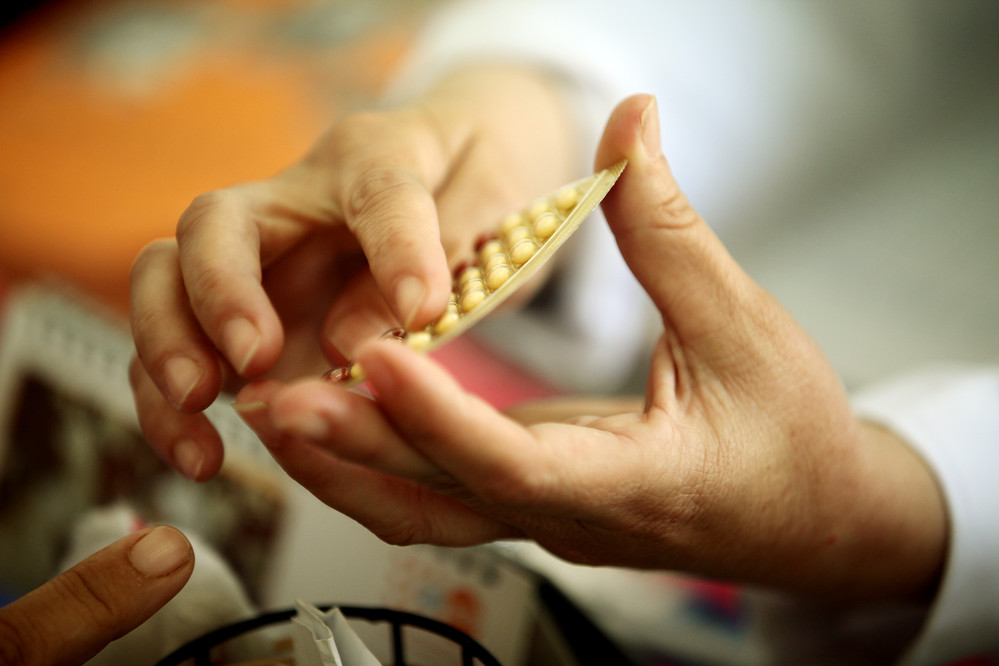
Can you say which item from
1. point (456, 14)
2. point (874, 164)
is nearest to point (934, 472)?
point (874, 164)

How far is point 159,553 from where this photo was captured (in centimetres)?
22

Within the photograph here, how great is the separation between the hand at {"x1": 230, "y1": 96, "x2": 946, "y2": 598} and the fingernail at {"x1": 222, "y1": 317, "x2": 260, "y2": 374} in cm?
2

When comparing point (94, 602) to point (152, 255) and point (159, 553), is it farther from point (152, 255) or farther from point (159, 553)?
point (152, 255)

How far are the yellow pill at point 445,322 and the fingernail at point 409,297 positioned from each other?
0.4 inches

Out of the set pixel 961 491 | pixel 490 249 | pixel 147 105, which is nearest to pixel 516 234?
pixel 490 249

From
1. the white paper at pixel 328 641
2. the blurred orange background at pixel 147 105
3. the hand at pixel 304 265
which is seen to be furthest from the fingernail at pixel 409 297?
the blurred orange background at pixel 147 105

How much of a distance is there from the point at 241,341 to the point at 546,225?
0.13m

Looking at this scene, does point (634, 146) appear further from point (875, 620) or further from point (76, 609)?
point (875, 620)

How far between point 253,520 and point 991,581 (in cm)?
45

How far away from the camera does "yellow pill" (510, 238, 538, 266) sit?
0.85ft

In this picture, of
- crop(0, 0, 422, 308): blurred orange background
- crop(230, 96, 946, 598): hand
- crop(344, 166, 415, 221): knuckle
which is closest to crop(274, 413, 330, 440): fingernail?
crop(230, 96, 946, 598): hand

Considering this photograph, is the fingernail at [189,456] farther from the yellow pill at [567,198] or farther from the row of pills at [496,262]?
the yellow pill at [567,198]

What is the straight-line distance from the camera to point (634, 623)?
50cm

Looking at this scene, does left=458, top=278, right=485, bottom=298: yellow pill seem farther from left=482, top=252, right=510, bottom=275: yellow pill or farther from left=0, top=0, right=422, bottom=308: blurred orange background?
left=0, top=0, right=422, bottom=308: blurred orange background
